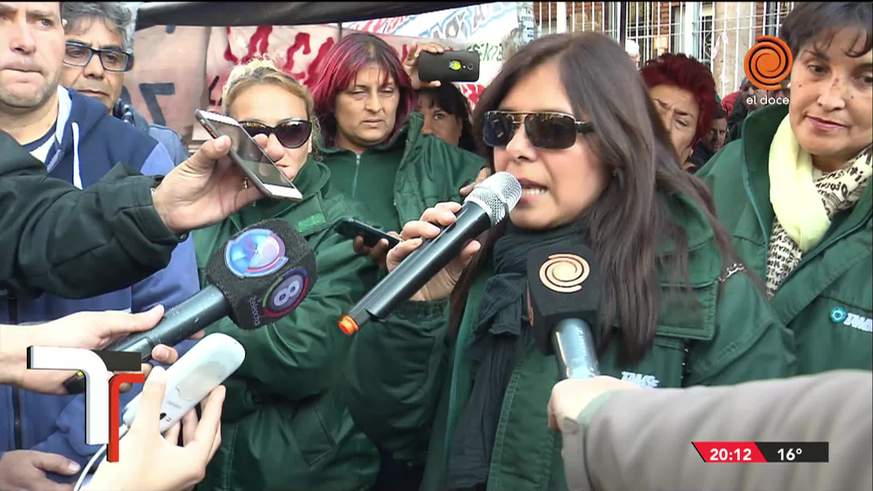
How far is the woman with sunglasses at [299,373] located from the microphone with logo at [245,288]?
17.9 inches

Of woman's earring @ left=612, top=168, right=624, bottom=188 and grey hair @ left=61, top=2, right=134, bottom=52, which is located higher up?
grey hair @ left=61, top=2, right=134, bottom=52

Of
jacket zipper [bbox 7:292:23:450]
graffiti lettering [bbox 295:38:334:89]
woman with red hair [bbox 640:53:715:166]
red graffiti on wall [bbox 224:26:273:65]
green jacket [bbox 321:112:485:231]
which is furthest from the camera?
graffiti lettering [bbox 295:38:334:89]

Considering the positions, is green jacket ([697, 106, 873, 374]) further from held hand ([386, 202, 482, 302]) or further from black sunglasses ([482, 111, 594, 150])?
held hand ([386, 202, 482, 302])

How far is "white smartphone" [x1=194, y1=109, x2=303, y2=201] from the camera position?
5.02 ft

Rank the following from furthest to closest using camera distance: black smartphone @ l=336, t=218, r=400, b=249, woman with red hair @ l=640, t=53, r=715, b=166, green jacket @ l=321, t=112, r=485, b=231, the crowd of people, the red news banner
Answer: green jacket @ l=321, t=112, r=485, b=231, black smartphone @ l=336, t=218, r=400, b=249, woman with red hair @ l=640, t=53, r=715, b=166, the crowd of people, the red news banner

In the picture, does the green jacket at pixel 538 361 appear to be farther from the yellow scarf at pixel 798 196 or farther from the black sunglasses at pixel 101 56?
the black sunglasses at pixel 101 56

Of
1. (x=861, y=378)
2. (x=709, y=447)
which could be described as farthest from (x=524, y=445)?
(x=861, y=378)

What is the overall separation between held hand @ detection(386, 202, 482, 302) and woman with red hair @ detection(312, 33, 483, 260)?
45cm

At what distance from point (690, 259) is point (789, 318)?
178 millimetres

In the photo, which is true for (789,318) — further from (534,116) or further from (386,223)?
(386,223)

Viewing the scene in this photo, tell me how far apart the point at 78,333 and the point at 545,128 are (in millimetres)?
790

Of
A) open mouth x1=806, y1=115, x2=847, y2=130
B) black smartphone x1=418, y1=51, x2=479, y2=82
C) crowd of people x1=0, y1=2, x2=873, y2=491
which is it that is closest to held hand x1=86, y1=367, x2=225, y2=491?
crowd of people x1=0, y1=2, x2=873, y2=491

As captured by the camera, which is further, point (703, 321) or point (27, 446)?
point (27, 446)

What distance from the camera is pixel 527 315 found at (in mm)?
1612
